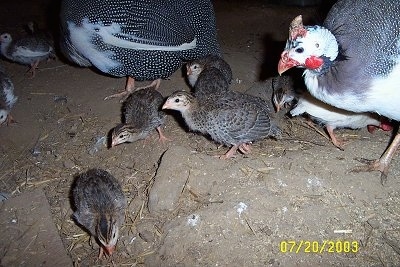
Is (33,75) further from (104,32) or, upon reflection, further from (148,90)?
(148,90)

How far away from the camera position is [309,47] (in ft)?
9.07

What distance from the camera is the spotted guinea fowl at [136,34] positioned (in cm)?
420

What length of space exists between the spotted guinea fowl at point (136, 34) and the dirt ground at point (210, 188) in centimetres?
45

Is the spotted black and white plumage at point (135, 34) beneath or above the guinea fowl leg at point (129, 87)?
above

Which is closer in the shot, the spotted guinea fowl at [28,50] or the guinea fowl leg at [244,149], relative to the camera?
the guinea fowl leg at [244,149]

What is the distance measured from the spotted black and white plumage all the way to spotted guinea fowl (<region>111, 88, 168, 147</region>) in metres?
0.49

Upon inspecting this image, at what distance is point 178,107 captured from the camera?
3.64 m

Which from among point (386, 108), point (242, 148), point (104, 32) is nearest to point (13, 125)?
point (104, 32)

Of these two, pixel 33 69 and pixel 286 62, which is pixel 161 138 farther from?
pixel 33 69

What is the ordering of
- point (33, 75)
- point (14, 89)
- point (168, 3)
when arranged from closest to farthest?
point (168, 3)
point (14, 89)
point (33, 75)

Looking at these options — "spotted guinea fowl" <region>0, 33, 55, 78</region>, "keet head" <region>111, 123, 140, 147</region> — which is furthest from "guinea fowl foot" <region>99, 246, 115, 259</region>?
"spotted guinea fowl" <region>0, 33, 55, 78</region>

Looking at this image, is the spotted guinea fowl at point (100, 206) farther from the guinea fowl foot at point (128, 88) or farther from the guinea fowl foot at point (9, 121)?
the guinea fowl foot at point (9, 121)

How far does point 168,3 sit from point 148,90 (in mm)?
1034
